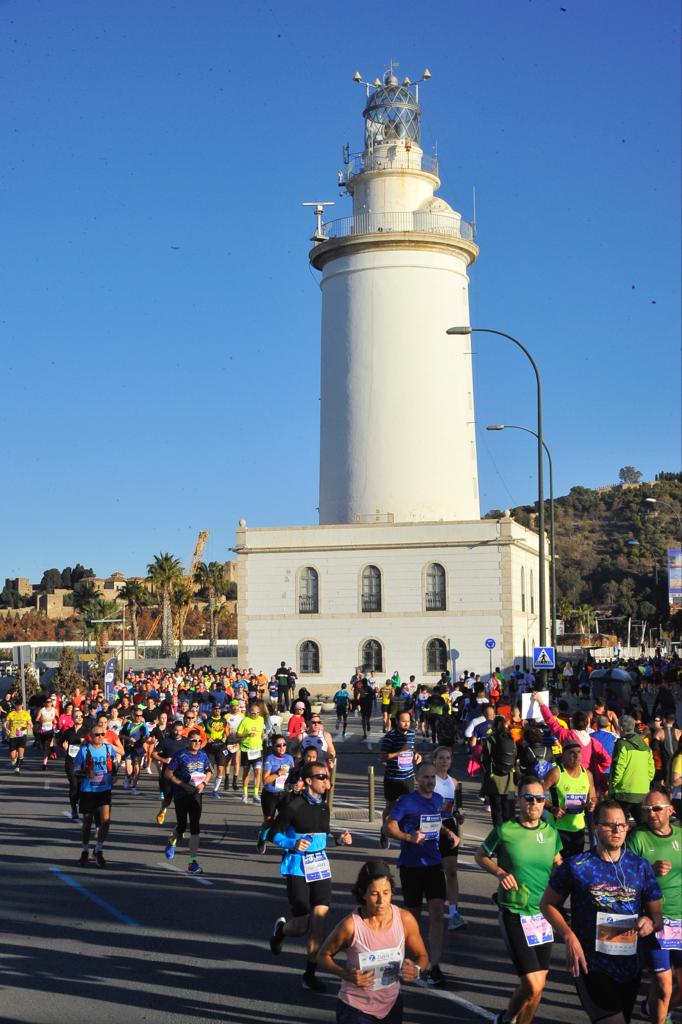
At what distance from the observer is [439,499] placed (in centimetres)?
5106

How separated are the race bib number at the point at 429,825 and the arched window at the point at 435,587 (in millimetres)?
39475

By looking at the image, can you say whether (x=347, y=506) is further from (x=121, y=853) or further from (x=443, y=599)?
(x=121, y=853)

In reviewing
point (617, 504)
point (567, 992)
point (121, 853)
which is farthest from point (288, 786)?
point (617, 504)

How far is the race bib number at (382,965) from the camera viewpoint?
21.0 ft

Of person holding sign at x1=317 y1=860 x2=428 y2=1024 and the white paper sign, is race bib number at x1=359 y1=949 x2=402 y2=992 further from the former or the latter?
the white paper sign

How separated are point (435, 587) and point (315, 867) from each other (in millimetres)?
39518

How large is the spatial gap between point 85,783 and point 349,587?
34.9 meters

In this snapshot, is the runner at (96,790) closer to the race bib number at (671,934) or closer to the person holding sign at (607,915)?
the race bib number at (671,934)

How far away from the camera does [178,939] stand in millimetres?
11078

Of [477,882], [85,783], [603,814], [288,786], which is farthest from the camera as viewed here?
[85,783]

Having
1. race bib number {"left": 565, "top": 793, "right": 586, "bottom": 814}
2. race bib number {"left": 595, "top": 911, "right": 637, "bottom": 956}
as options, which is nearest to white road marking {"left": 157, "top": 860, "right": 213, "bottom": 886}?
race bib number {"left": 565, "top": 793, "right": 586, "bottom": 814}

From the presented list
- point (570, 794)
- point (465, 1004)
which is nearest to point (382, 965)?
point (465, 1004)

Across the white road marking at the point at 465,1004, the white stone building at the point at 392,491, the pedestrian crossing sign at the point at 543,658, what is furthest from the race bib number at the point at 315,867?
the white stone building at the point at 392,491

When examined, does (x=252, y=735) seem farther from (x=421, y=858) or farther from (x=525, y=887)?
(x=525, y=887)
